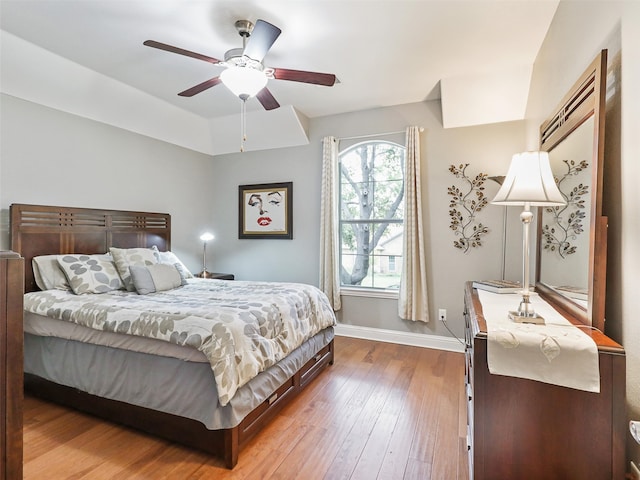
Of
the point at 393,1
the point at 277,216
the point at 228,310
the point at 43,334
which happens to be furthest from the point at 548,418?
the point at 277,216

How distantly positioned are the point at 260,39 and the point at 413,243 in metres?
2.48

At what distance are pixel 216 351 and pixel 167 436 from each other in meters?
0.75

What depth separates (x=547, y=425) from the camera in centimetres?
121

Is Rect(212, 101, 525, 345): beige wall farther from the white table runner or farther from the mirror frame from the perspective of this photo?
the white table runner

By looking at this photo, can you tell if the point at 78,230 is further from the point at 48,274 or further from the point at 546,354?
the point at 546,354

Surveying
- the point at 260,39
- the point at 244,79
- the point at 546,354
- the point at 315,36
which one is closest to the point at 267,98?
the point at 244,79

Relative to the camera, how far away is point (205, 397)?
5.79 ft

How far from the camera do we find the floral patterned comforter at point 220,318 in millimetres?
1752

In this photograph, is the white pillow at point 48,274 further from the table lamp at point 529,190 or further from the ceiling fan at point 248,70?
the table lamp at point 529,190

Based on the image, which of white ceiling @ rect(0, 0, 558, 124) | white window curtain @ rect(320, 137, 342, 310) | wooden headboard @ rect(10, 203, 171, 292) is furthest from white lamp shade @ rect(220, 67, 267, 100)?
wooden headboard @ rect(10, 203, 171, 292)

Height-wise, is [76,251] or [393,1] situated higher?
[393,1]

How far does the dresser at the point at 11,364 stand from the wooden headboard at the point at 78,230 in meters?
2.45

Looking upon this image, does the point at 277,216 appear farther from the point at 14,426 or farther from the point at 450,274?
the point at 14,426

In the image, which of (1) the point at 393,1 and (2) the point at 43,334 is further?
(2) the point at 43,334
